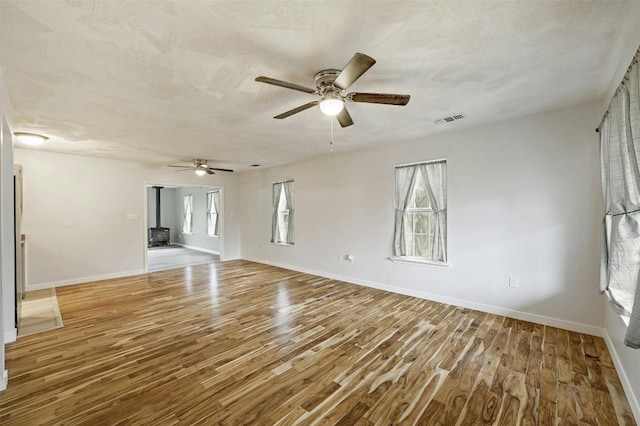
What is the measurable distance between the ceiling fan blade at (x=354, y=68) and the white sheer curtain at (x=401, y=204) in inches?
111

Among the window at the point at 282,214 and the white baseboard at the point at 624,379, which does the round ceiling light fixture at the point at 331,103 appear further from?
the window at the point at 282,214

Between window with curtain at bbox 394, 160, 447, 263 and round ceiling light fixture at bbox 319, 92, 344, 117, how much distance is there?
2.51 meters

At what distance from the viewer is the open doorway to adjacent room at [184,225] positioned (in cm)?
853

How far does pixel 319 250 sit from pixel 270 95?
3.81m

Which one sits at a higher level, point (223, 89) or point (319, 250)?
point (223, 89)

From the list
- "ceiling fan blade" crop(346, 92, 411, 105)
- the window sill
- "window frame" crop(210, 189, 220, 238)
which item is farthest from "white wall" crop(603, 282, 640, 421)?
"window frame" crop(210, 189, 220, 238)

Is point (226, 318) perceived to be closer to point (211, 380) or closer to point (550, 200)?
point (211, 380)

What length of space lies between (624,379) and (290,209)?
18.6 feet

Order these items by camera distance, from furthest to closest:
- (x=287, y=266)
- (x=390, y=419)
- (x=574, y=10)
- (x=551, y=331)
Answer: (x=287, y=266) → (x=551, y=331) → (x=390, y=419) → (x=574, y=10)

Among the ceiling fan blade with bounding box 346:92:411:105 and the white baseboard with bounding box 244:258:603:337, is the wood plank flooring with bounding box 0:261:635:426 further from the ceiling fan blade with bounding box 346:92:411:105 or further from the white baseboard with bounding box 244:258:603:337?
the ceiling fan blade with bounding box 346:92:411:105

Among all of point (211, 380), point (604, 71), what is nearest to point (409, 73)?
point (604, 71)

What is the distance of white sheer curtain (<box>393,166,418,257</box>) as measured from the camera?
4484 millimetres

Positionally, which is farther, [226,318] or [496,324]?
[226,318]

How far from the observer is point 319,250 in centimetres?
587
